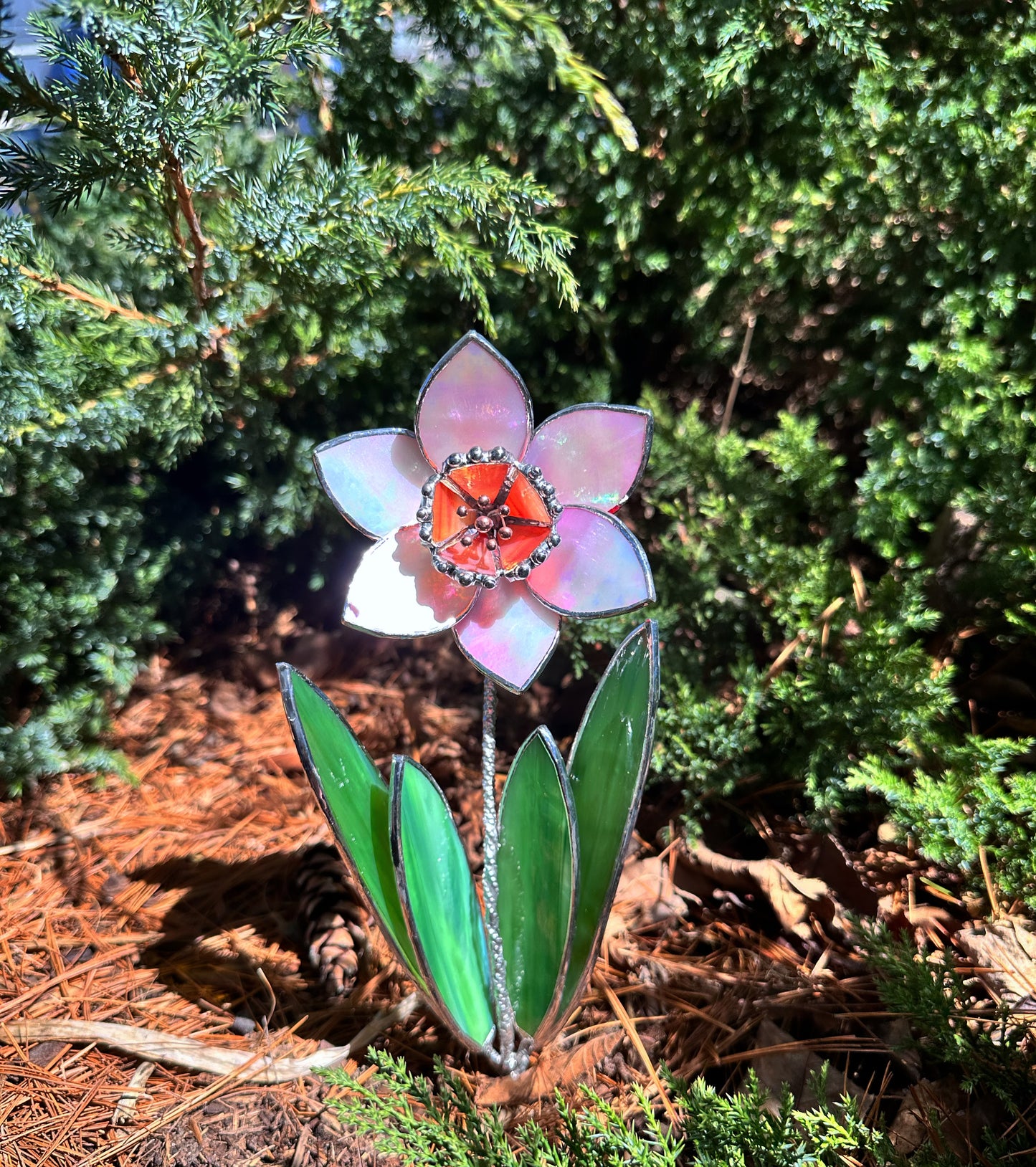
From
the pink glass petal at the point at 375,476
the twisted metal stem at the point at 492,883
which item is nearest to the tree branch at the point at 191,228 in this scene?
the pink glass petal at the point at 375,476

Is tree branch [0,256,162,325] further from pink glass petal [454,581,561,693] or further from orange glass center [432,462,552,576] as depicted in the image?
pink glass petal [454,581,561,693]

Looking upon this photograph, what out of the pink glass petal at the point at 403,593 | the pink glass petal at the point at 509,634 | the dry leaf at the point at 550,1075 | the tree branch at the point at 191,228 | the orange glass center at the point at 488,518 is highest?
the tree branch at the point at 191,228

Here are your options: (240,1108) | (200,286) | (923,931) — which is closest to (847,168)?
(200,286)

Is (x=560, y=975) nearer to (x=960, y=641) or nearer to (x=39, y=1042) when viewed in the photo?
(x=39, y=1042)

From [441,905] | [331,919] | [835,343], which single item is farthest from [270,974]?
[835,343]

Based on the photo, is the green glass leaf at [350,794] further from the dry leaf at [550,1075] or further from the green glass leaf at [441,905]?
the dry leaf at [550,1075]

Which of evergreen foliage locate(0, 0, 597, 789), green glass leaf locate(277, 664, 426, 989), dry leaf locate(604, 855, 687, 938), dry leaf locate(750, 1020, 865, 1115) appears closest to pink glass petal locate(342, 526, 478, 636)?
green glass leaf locate(277, 664, 426, 989)
